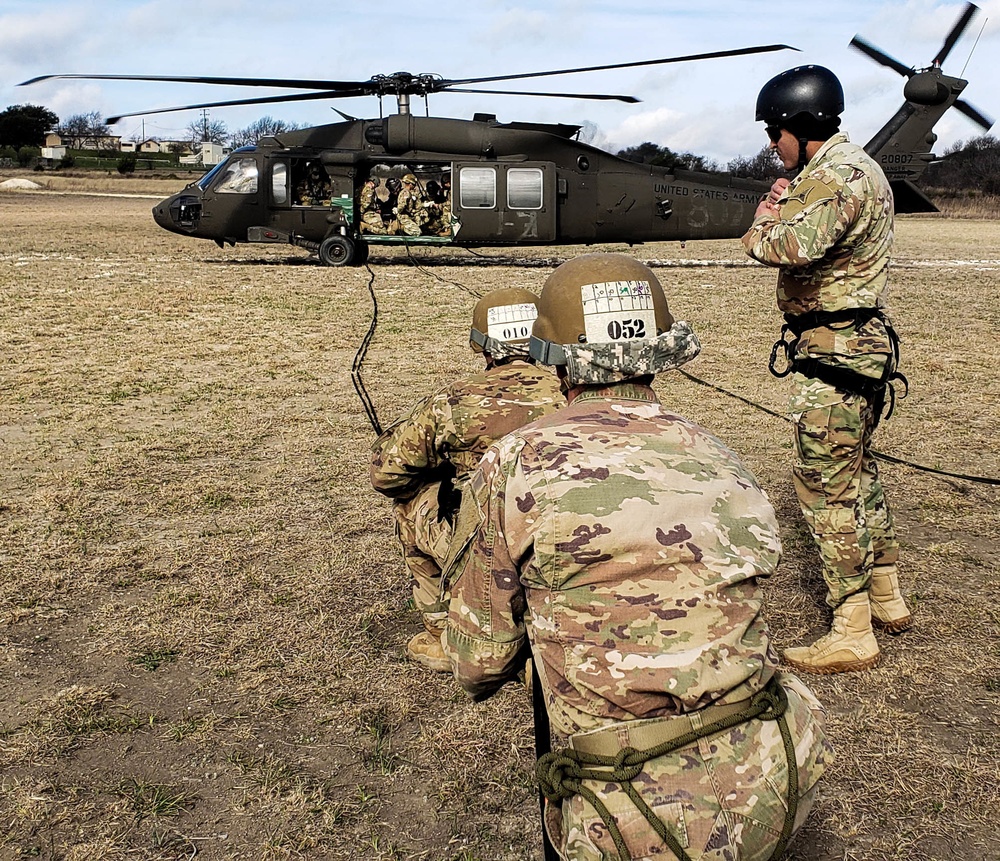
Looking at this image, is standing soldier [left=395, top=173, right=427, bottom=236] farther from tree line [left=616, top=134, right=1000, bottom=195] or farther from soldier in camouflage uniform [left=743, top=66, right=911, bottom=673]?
tree line [left=616, top=134, right=1000, bottom=195]

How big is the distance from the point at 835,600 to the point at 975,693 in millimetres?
607

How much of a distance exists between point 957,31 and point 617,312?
1065cm

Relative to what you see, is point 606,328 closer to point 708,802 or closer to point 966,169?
point 708,802

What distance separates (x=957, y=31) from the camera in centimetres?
1066

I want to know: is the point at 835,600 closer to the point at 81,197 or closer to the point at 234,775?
the point at 234,775

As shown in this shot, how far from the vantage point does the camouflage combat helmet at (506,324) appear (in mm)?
3518

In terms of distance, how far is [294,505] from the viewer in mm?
5598

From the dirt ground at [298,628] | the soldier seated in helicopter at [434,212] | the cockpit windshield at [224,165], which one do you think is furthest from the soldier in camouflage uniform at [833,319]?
the cockpit windshield at [224,165]

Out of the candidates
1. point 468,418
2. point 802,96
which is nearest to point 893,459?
point 802,96

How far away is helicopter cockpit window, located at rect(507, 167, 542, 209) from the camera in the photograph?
653 inches

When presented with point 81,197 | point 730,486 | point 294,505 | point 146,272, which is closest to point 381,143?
point 146,272

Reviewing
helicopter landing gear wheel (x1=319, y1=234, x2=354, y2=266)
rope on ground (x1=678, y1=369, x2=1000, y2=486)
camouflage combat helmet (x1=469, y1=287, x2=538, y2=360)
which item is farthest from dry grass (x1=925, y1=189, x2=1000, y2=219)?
camouflage combat helmet (x1=469, y1=287, x2=538, y2=360)

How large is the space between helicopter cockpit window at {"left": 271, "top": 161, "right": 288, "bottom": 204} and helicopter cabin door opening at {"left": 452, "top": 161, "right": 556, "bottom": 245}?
2.84m

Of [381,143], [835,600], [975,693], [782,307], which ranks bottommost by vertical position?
[975,693]
